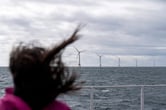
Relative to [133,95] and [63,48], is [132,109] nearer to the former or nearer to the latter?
[133,95]

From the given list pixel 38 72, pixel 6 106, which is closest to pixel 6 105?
pixel 6 106

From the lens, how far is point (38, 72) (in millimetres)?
1880

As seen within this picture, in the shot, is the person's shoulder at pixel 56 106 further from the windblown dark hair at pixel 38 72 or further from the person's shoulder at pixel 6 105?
the person's shoulder at pixel 6 105

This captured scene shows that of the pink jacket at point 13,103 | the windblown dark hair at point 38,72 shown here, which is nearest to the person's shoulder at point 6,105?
the pink jacket at point 13,103

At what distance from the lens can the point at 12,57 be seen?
1897 millimetres

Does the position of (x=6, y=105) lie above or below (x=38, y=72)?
below

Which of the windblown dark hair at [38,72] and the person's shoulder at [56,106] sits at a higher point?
the windblown dark hair at [38,72]

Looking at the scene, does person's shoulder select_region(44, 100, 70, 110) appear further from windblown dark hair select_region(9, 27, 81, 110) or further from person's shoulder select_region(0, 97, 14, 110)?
person's shoulder select_region(0, 97, 14, 110)

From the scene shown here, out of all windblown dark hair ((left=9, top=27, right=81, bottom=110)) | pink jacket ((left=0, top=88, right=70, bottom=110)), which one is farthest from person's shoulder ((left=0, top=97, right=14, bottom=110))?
windblown dark hair ((left=9, top=27, right=81, bottom=110))

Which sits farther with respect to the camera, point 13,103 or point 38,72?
point 38,72

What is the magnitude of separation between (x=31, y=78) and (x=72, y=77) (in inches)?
8.3

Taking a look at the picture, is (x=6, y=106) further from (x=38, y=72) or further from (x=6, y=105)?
(x=38, y=72)

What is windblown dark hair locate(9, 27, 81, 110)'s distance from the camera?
186cm

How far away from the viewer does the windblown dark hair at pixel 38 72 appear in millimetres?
1863
